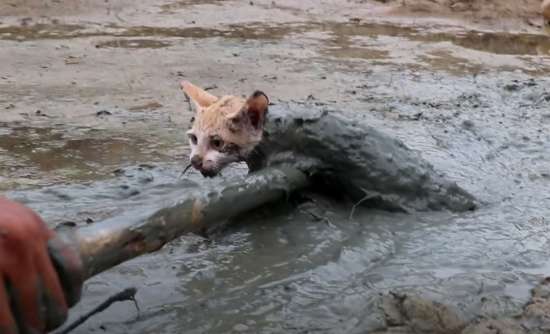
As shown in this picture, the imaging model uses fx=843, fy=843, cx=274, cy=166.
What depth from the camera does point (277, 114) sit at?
4152mm

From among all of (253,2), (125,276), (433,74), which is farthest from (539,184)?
(253,2)

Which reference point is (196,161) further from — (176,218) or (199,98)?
(176,218)

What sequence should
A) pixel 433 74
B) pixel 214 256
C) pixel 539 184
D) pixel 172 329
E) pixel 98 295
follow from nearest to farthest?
pixel 172 329, pixel 98 295, pixel 214 256, pixel 539 184, pixel 433 74

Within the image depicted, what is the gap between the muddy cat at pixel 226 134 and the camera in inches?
173

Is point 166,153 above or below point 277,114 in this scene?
below

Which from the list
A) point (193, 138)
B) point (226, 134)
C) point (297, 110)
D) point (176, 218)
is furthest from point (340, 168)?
point (176, 218)

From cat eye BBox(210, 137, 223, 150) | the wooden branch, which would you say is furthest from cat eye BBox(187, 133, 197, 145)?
the wooden branch

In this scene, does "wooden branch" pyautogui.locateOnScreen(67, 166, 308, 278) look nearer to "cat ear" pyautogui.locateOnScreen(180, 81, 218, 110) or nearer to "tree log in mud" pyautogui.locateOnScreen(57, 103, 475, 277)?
"tree log in mud" pyautogui.locateOnScreen(57, 103, 475, 277)

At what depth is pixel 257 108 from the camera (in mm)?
4375

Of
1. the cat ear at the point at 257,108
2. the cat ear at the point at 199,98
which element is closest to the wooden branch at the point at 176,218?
the cat ear at the point at 257,108

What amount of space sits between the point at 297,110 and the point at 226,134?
60 centimetres

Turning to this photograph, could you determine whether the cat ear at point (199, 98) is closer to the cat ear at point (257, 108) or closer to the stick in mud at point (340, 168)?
the cat ear at point (257, 108)

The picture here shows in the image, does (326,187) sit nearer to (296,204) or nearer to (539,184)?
(296,204)

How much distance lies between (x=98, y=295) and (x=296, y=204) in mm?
1258
